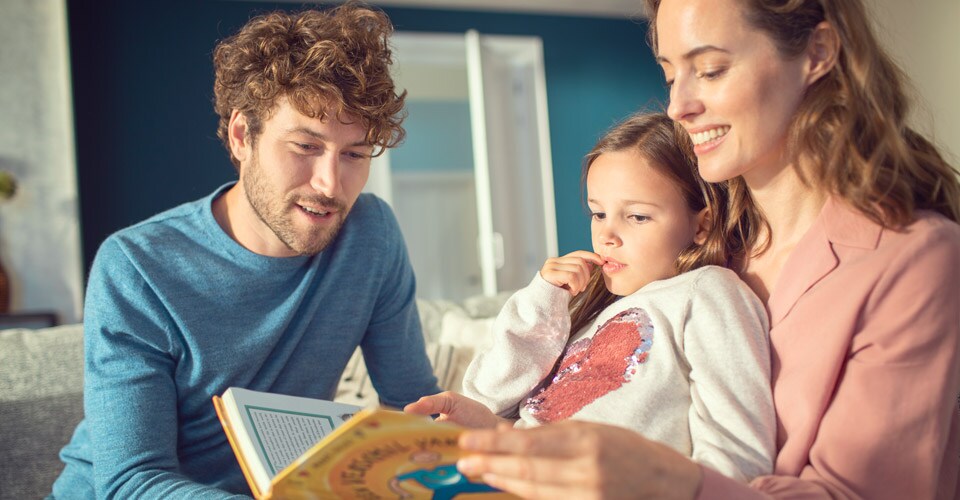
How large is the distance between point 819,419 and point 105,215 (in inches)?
209

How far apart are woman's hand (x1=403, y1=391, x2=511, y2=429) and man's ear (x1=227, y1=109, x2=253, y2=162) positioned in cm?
84

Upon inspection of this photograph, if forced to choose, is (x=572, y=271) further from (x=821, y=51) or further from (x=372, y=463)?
(x=372, y=463)

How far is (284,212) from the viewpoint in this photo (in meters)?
1.73

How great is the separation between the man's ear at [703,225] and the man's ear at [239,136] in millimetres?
1001

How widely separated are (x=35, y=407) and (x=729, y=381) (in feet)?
5.69

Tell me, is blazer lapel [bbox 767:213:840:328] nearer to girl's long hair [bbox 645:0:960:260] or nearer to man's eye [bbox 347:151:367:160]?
girl's long hair [bbox 645:0:960:260]

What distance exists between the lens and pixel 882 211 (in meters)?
1.09

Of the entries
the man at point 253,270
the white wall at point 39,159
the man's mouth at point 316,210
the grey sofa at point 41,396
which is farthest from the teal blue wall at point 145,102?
the man's mouth at point 316,210

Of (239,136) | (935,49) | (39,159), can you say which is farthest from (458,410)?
(935,49)

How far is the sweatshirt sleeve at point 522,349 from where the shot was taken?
1388 mm

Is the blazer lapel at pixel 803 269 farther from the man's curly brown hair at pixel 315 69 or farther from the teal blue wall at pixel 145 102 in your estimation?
the teal blue wall at pixel 145 102

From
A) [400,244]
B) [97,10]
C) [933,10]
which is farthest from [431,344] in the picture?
[933,10]

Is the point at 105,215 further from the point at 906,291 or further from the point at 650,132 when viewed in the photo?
the point at 906,291

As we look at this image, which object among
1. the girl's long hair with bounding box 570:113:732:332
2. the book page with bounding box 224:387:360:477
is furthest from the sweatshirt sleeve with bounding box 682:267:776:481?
the book page with bounding box 224:387:360:477
